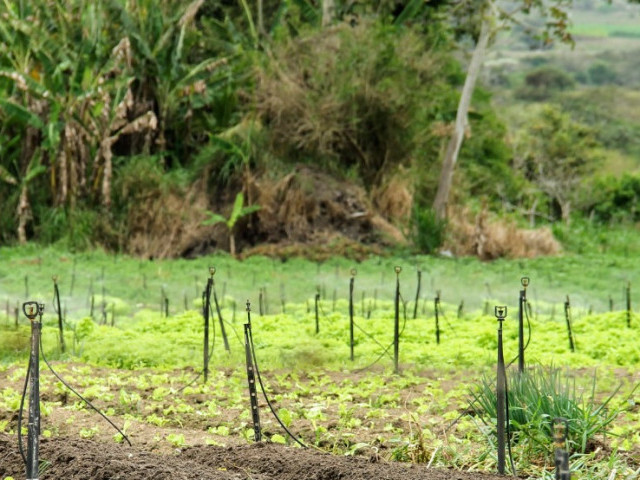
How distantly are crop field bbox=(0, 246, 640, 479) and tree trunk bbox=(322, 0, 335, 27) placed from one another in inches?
368

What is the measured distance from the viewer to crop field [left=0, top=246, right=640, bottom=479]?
18.0 feet

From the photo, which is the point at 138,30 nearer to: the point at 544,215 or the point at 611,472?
the point at 544,215

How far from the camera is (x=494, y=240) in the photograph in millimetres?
17438

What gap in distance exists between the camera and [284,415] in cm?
656

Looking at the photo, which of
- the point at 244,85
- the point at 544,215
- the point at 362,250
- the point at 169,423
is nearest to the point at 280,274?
the point at 362,250

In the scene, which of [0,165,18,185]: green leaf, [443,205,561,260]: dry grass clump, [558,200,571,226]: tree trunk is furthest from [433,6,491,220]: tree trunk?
[558,200,571,226]: tree trunk

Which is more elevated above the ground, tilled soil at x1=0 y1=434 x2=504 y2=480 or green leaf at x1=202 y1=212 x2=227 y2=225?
green leaf at x1=202 y1=212 x2=227 y2=225

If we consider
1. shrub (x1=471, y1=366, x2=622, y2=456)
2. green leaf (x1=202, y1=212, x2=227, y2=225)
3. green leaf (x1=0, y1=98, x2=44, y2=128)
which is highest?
green leaf (x1=0, y1=98, x2=44, y2=128)

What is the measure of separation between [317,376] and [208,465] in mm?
2938

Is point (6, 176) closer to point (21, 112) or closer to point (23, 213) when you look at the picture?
point (23, 213)

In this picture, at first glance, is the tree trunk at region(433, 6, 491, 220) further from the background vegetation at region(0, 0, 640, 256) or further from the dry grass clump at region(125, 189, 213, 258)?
the dry grass clump at region(125, 189, 213, 258)

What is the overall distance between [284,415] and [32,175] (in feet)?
40.2


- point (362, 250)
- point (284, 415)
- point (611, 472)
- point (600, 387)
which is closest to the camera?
point (611, 472)

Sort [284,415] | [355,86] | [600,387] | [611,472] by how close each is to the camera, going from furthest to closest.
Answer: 1. [355,86]
2. [600,387]
3. [284,415]
4. [611,472]
